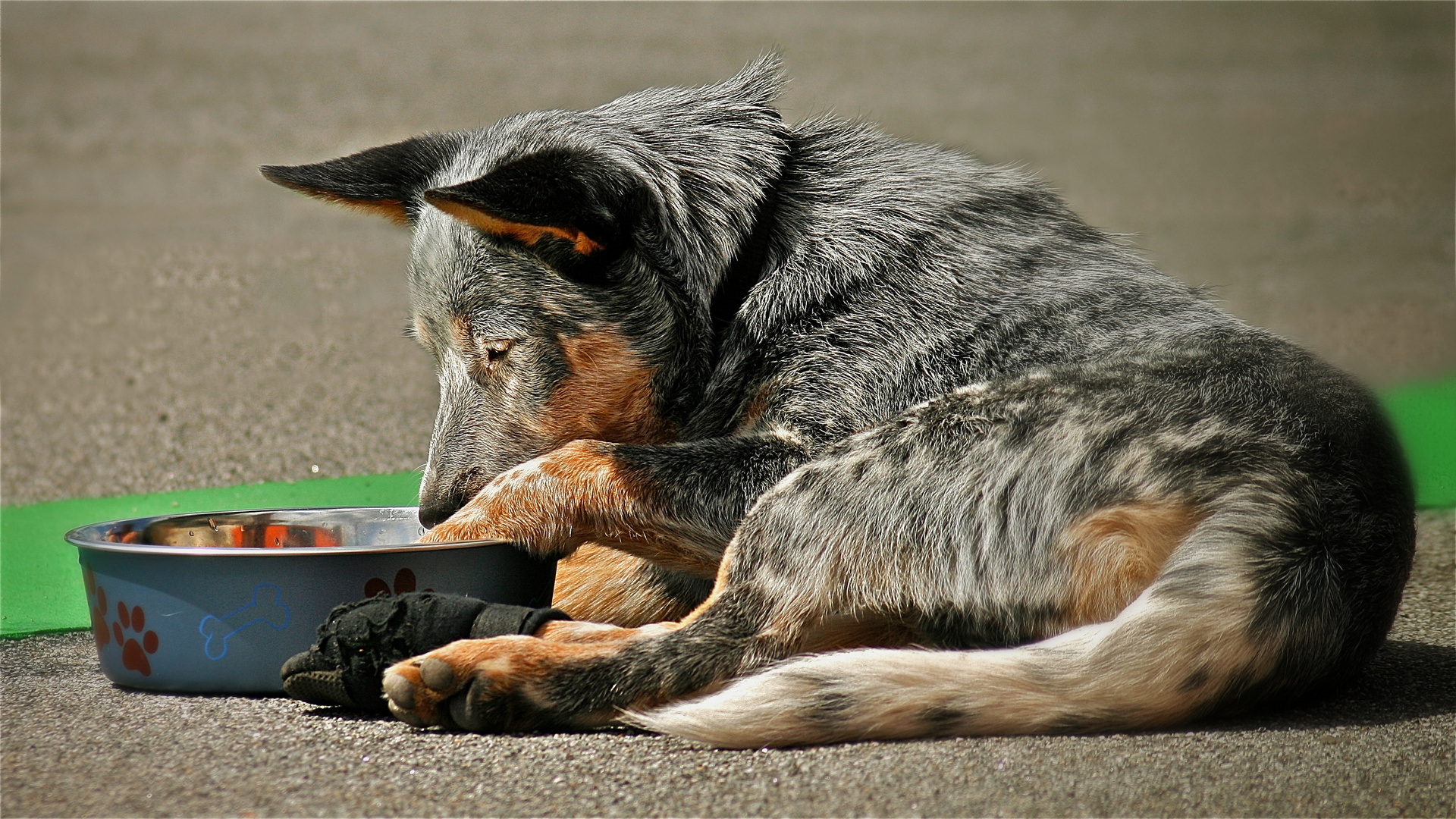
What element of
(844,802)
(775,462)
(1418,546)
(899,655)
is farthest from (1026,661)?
(1418,546)

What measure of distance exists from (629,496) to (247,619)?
83 centimetres

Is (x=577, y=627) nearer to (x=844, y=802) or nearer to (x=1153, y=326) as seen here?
(x=844, y=802)

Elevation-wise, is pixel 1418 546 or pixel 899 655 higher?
pixel 899 655

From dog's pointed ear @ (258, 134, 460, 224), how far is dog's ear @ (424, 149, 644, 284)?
1.88 ft

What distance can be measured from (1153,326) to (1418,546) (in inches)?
86.9

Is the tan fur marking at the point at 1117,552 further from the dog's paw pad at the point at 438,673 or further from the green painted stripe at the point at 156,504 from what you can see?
the green painted stripe at the point at 156,504

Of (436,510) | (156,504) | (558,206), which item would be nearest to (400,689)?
(436,510)

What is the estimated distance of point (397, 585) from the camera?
2.63 metres

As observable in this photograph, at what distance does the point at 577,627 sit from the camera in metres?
2.55

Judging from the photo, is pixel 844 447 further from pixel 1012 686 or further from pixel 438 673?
pixel 438 673

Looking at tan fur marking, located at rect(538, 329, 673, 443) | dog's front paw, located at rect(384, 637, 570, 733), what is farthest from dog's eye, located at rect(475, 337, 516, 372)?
dog's front paw, located at rect(384, 637, 570, 733)

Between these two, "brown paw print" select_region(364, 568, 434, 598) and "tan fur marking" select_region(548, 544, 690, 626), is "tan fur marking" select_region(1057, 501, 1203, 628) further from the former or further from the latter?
"brown paw print" select_region(364, 568, 434, 598)

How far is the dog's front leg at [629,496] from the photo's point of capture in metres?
2.77

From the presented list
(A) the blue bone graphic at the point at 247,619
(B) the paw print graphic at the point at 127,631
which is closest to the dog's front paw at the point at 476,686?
(A) the blue bone graphic at the point at 247,619
